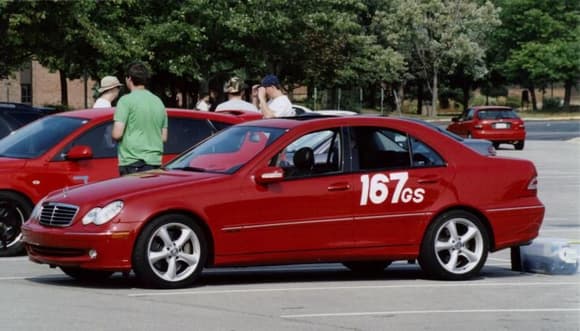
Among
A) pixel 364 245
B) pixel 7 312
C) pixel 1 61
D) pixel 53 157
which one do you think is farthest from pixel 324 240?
pixel 1 61

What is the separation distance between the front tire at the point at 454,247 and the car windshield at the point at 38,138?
4649 millimetres

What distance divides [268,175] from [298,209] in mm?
386

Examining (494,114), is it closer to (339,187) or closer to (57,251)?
(339,187)

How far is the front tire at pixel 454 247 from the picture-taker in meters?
11.8

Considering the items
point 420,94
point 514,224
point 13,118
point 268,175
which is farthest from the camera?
point 420,94

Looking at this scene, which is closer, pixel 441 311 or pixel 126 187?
pixel 441 311

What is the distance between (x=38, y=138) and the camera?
1490cm

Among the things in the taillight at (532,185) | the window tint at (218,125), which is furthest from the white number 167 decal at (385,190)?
the window tint at (218,125)

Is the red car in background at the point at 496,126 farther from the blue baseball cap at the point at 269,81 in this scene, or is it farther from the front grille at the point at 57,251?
the front grille at the point at 57,251

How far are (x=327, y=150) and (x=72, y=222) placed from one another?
89.8 inches

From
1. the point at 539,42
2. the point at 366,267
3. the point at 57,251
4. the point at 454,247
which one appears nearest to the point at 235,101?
the point at 366,267

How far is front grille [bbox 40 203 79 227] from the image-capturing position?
36.5ft

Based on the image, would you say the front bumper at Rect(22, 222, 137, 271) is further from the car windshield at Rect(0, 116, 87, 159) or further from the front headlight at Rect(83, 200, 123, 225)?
the car windshield at Rect(0, 116, 87, 159)

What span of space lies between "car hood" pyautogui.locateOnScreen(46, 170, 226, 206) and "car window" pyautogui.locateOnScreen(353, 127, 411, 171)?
1.30 metres
